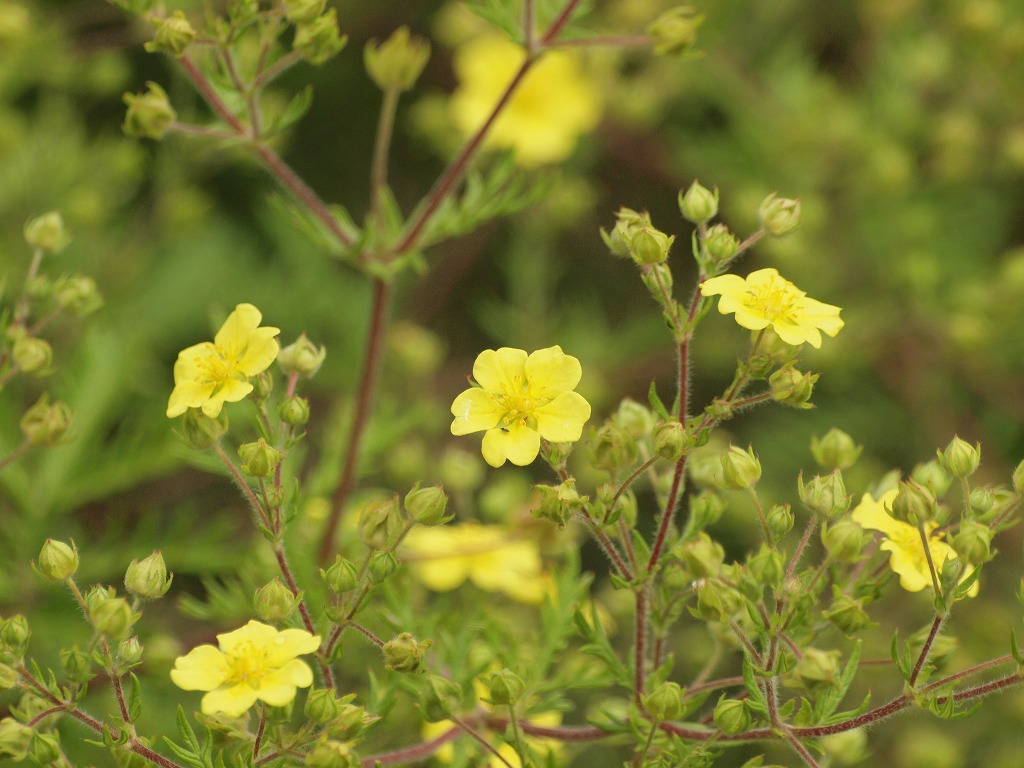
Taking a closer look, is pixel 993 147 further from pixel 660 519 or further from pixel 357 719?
pixel 357 719

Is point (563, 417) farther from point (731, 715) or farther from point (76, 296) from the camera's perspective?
point (76, 296)

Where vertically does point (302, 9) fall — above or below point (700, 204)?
above

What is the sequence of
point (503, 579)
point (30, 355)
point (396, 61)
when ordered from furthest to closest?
1. point (503, 579)
2. point (396, 61)
3. point (30, 355)

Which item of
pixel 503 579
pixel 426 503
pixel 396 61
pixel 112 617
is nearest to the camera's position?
pixel 112 617

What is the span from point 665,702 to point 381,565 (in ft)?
1.46

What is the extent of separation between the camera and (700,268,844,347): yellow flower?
1.55m

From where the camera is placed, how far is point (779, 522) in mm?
1573

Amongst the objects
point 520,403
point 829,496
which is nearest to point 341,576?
point 520,403

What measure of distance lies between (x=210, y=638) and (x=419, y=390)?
3.61 feet

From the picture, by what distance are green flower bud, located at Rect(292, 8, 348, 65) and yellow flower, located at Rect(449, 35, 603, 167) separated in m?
1.79

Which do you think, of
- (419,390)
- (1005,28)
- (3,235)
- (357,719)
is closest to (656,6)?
(1005,28)

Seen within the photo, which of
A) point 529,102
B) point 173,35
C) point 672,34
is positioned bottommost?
point 529,102

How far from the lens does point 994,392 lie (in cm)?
345

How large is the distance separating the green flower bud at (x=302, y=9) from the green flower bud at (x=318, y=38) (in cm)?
2
